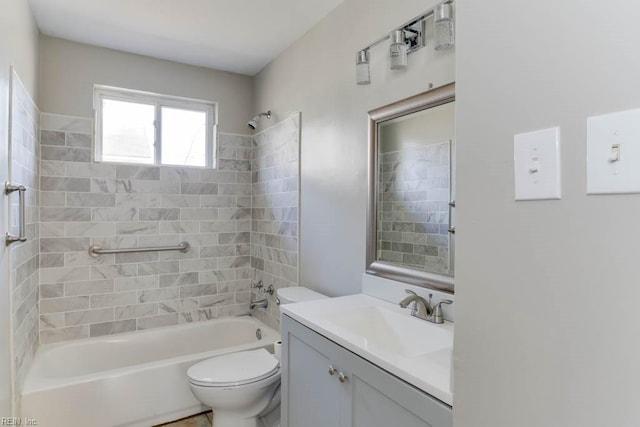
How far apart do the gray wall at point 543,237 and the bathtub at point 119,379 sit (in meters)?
2.11

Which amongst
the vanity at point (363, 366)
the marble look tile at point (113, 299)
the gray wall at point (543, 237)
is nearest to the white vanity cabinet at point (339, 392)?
the vanity at point (363, 366)

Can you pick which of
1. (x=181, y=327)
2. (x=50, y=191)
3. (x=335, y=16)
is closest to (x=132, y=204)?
(x=50, y=191)

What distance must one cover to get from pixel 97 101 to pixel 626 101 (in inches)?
127

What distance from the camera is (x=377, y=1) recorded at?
186 cm

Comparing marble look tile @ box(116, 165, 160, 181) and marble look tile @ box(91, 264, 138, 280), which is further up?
marble look tile @ box(116, 165, 160, 181)

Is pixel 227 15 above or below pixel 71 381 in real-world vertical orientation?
above

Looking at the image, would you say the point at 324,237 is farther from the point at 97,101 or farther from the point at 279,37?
the point at 97,101

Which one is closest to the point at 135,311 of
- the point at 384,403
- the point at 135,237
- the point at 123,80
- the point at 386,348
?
the point at 135,237

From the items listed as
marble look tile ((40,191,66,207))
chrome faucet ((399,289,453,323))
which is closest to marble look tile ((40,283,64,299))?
marble look tile ((40,191,66,207))

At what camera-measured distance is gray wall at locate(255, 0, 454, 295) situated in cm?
175

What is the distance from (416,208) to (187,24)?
6.38 feet

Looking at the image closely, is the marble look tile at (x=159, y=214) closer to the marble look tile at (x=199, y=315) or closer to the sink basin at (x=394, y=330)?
the marble look tile at (x=199, y=315)

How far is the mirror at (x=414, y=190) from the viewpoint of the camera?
1.54m

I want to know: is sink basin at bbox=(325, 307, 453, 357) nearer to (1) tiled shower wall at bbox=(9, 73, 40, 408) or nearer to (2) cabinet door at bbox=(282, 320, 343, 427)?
(2) cabinet door at bbox=(282, 320, 343, 427)
